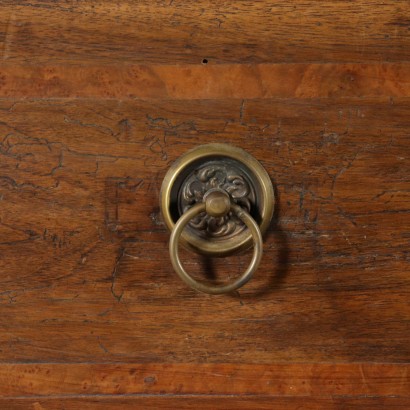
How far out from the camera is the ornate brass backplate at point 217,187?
A: 848mm

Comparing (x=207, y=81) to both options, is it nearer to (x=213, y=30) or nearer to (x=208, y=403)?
(x=213, y=30)

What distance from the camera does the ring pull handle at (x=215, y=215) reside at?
0.80 meters

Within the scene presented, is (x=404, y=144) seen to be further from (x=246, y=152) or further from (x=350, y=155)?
(x=246, y=152)

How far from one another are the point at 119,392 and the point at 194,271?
172 mm

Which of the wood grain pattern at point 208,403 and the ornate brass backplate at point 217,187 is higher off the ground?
the ornate brass backplate at point 217,187

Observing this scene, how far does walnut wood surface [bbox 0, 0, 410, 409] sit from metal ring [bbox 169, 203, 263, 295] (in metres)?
0.06

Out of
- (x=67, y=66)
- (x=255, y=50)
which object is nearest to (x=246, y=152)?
(x=255, y=50)

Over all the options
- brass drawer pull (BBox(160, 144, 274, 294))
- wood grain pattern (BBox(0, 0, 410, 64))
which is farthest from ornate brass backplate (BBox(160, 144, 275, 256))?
wood grain pattern (BBox(0, 0, 410, 64))

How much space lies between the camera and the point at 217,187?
84 centimetres

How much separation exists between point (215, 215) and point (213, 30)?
0.23 metres

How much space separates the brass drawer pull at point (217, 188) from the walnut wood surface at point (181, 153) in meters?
0.02

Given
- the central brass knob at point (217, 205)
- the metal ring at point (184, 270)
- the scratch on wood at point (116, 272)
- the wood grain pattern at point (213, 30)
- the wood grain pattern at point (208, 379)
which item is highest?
the wood grain pattern at point (213, 30)

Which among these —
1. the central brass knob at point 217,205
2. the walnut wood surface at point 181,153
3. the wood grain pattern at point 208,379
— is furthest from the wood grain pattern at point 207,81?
the wood grain pattern at point 208,379

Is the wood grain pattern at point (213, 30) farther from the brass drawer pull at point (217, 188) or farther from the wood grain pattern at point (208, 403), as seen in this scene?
the wood grain pattern at point (208, 403)
